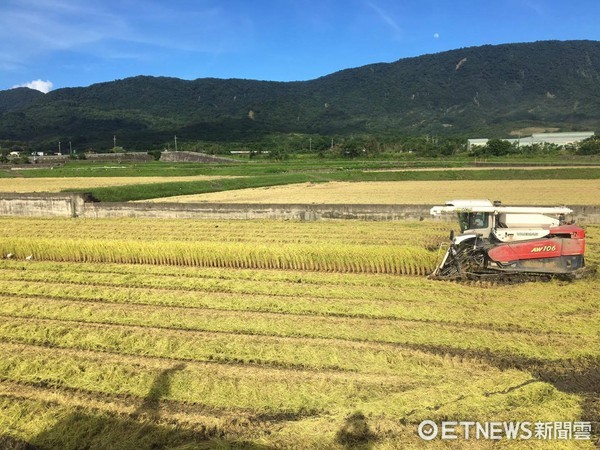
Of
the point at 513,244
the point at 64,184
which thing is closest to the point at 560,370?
the point at 513,244

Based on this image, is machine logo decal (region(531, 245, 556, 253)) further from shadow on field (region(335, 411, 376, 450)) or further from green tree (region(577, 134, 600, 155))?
green tree (region(577, 134, 600, 155))

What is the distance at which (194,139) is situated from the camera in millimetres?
153125

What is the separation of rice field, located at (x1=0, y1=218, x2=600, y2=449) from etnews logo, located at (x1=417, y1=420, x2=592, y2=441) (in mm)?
101

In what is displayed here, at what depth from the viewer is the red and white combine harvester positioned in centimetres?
1074

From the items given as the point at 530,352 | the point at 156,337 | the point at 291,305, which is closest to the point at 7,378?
the point at 156,337

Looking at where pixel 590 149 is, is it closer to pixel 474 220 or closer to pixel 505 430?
pixel 474 220

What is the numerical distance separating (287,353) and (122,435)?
9.08 feet

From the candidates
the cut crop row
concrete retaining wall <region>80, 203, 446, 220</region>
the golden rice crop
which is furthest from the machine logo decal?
concrete retaining wall <region>80, 203, 446, 220</region>

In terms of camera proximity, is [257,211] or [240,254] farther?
[257,211]

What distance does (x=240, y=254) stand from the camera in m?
13.7

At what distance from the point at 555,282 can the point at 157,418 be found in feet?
31.5

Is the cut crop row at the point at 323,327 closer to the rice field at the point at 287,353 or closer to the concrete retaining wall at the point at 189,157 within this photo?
the rice field at the point at 287,353

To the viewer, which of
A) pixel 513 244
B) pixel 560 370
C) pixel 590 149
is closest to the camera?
pixel 560 370

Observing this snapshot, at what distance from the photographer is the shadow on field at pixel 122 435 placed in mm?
5234
